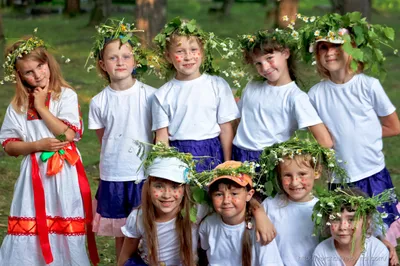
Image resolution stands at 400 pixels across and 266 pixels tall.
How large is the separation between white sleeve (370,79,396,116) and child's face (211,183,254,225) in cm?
99

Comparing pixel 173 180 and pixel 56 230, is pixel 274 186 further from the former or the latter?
pixel 56 230

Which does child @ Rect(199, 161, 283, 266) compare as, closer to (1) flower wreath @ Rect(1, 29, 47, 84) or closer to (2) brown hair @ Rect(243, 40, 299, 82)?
(2) brown hair @ Rect(243, 40, 299, 82)

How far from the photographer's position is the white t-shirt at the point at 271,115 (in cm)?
539

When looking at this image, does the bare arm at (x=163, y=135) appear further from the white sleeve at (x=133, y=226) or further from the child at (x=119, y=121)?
the white sleeve at (x=133, y=226)

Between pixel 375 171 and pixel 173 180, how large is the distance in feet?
4.31

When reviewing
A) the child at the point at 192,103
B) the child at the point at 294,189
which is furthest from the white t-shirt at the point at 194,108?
the child at the point at 294,189

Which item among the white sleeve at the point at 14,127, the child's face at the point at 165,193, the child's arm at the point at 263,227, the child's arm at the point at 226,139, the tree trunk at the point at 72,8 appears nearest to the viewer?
the child's arm at the point at 263,227

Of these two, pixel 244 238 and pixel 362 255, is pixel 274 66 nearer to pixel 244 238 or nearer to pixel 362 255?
pixel 244 238

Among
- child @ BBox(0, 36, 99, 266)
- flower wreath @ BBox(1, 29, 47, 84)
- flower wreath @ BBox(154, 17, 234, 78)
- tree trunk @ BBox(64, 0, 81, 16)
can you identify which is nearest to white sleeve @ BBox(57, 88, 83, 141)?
child @ BBox(0, 36, 99, 266)

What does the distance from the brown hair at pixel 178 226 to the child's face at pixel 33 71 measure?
1.05m

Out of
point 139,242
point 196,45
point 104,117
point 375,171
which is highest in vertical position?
point 196,45

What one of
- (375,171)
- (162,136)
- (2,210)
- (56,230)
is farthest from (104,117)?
(2,210)

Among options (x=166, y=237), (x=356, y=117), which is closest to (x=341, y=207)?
(x=356, y=117)

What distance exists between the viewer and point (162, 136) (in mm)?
5586
